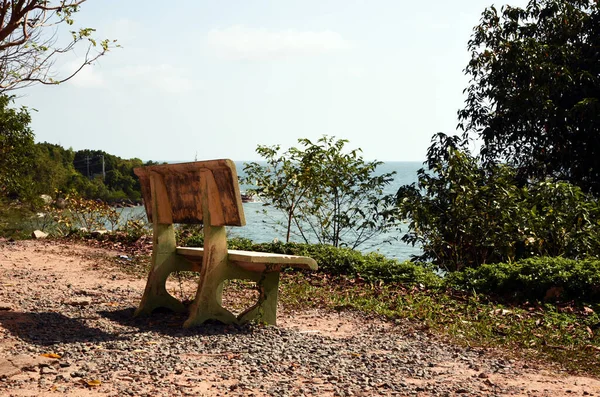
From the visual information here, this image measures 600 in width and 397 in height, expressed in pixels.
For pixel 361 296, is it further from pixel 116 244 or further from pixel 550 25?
pixel 550 25

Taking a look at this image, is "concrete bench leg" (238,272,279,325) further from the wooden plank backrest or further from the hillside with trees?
the hillside with trees

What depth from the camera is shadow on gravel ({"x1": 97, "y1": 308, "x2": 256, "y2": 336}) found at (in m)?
5.30

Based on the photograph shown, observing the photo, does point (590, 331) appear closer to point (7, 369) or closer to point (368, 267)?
point (368, 267)

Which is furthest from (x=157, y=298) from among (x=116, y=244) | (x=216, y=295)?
(x=116, y=244)

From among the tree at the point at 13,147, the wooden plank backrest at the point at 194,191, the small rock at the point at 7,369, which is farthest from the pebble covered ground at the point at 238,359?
the tree at the point at 13,147

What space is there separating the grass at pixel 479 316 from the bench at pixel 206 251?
1411 millimetres

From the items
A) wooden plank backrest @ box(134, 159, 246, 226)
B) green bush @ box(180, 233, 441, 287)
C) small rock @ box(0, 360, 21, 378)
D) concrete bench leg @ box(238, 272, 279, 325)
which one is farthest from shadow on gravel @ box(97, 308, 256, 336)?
green bush @ box(180, 233, 441, 287)

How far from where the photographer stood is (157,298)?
6043 millimetres

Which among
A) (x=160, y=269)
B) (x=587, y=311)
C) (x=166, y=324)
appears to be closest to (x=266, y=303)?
(x=166, y=324)

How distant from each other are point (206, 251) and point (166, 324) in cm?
82

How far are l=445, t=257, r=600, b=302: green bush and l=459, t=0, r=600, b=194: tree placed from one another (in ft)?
16.7

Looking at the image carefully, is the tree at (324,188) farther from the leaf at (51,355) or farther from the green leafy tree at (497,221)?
the leaf at (51,355)

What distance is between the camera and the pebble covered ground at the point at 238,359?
3883mm

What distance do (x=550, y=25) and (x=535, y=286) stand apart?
314 inches
